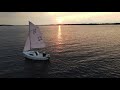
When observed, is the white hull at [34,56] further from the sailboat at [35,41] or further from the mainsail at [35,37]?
the mainsail at [35,37]

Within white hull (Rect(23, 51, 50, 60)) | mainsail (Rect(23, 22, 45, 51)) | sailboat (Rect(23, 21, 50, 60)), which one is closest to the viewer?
white hull (Rect(23, 51, 50, 60))

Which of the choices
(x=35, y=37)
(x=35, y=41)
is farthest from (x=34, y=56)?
(x=35, y=37)

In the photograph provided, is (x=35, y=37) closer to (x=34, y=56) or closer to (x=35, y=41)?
(x=35, y=41)

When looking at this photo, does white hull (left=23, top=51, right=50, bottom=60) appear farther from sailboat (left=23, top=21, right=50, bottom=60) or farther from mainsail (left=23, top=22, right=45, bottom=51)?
mainsail (left=23, top=22, right=45, bottom=51)

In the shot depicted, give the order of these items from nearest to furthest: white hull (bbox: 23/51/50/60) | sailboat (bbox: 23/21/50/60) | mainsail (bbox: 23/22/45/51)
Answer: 1. white hull (bbox: 23/51/50/60)
2. sailboat (bbox: 23/21/50/60)
3. mainsail (bbox: 23/22/45/51)

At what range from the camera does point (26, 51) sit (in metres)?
79.2

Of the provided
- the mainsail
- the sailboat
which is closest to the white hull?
the sailboat

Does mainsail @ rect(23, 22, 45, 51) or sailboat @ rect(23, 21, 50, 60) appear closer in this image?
sailboat @ rect(23, 21, 50, 60)

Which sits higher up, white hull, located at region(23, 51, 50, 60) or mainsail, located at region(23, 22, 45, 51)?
mainsail, located at region(23, 22, 45, 51)
